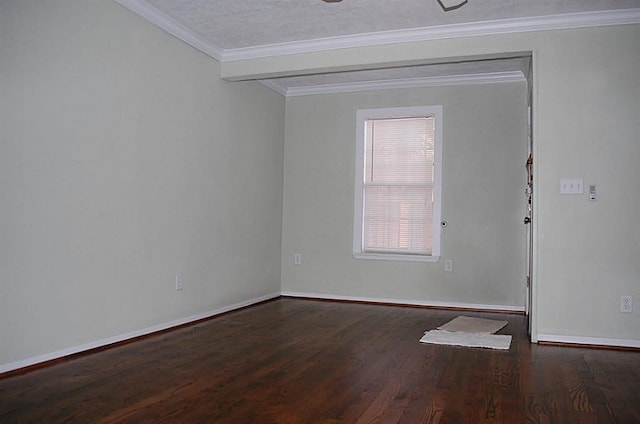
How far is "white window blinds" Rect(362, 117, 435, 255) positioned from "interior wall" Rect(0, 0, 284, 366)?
1444 mm

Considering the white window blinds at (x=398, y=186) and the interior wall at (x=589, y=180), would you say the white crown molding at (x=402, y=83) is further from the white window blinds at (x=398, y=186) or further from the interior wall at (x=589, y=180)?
the interior wall at (x=589, y=180)

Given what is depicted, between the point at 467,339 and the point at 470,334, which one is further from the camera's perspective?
the point at 470,334

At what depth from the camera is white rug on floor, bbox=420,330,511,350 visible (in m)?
3.92

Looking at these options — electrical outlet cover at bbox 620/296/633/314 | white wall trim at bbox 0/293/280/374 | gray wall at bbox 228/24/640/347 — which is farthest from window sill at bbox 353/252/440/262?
electrical outlet cover at bbox 620/296/633/314

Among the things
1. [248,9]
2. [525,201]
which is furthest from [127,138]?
[525,201]

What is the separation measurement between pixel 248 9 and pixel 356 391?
276cm

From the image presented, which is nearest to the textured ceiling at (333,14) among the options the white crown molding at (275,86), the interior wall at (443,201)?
the white crown molding at (275,86)

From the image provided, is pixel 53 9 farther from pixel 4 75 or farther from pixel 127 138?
pixel 127 138

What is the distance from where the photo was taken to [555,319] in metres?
4.02

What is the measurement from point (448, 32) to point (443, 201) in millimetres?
1959

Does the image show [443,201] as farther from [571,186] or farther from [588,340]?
[588,340]

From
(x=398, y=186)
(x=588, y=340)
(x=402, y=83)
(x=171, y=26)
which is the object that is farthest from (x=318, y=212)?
(x=588, y=340)

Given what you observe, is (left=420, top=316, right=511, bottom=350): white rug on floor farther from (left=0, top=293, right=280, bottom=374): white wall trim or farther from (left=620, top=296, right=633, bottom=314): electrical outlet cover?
(left=0, top=293, right=280, bottom=374): white wall trim

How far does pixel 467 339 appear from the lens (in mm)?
4078
